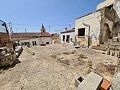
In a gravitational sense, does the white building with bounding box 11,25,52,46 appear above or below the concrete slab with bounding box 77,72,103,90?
above

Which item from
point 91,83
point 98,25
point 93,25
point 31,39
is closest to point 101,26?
point 98,25

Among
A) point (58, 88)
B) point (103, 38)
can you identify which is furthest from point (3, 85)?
point (103, 38)

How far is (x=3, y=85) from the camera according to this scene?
10.8 feet

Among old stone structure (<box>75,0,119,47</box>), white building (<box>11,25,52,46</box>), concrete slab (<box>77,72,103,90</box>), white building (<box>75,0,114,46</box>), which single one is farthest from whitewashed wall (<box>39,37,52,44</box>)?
concrete slab (<box>77,72,103,90</box>)

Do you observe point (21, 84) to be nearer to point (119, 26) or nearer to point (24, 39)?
point (119, 26)

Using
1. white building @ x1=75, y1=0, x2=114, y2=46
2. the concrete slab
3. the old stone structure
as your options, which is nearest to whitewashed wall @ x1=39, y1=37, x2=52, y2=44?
white building @ x1=75, y1=0, x2=114, y2=46

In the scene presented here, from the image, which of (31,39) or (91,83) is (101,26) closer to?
(91,83)

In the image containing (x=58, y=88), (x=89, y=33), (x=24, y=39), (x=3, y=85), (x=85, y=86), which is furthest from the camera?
(x=24, y=39)

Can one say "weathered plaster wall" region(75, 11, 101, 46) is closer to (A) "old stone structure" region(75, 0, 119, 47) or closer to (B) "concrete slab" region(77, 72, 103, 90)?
(A) "old stone structure" region(75, 0, 119, 47)

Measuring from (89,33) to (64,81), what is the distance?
9.22m

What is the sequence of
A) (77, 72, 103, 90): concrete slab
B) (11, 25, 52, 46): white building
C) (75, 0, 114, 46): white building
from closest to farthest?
(77, 72, 103, 90): concrete slab
(75, 0, 114, 46): white building
(11, 25, 52, 46): white building

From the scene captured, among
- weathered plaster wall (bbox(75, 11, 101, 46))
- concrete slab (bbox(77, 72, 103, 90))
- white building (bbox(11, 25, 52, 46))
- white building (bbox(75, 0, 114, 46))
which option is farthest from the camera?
white building (bbox(11, 25, 52, 46))

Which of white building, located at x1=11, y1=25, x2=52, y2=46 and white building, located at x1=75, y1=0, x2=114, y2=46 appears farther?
white building, located at x1=11, y1=25, x2=52, y2=46

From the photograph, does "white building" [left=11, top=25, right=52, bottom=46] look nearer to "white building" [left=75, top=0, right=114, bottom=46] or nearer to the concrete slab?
"white building" [left=75, top=0, right=114, bottom=46]
